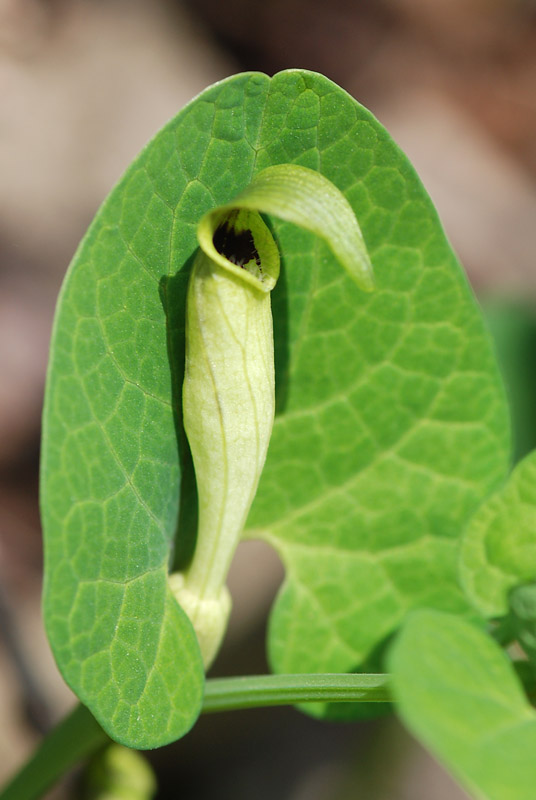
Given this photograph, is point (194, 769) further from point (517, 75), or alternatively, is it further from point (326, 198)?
point (517, 75)

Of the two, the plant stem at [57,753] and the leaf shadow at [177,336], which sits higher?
the leaf shadow at [177,336]

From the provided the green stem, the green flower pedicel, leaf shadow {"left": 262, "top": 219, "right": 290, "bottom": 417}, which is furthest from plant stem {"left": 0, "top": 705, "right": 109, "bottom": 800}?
leaf shadow {"left": 262, "top": 219, "right": 290, "bottom": 417}

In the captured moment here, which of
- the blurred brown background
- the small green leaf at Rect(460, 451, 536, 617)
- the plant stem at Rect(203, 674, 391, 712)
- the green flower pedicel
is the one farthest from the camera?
the blurred brown background

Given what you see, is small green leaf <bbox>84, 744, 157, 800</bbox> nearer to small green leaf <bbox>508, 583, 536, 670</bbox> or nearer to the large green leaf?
the large green leaf

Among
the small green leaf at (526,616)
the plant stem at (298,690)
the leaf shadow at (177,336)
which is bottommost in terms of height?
the plant stem at (298,690)

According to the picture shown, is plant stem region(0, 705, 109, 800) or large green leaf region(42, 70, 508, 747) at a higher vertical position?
large green leaf region(42, 70, 508, 747)

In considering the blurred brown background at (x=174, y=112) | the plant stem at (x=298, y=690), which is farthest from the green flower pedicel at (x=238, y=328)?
the blurred brown background at (x=174, y=112)

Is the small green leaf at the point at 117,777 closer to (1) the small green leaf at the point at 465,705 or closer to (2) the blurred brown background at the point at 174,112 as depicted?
(2) the blurred brown background at the point at 174,112
